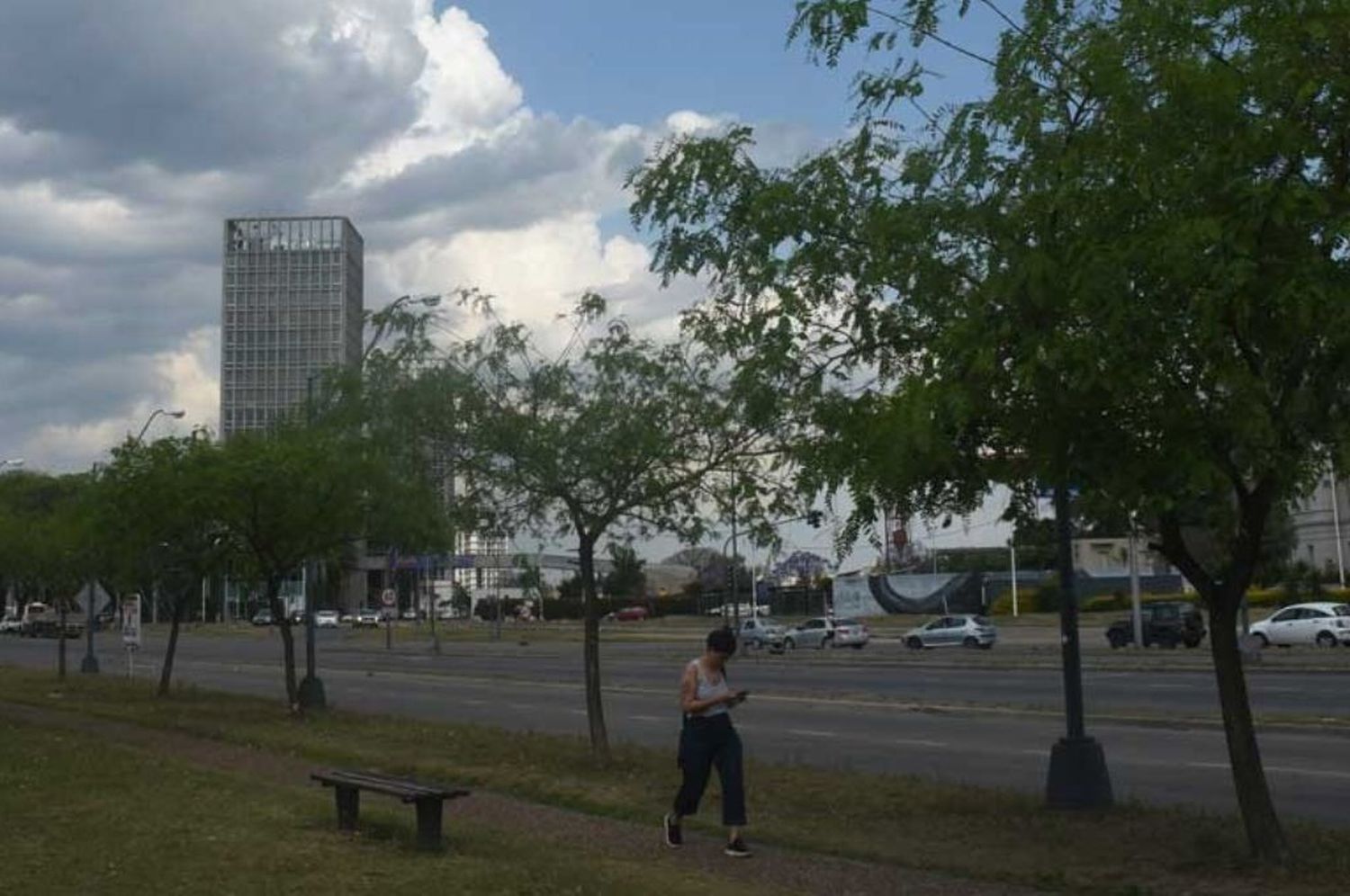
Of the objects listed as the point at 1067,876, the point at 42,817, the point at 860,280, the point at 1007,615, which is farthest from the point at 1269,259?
the point at 1007,615

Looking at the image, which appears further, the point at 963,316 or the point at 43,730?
the point at 43,730

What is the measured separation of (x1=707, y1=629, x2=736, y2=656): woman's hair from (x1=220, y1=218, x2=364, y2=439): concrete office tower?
38.2m

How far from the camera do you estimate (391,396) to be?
1648 cm

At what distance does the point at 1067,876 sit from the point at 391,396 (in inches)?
352

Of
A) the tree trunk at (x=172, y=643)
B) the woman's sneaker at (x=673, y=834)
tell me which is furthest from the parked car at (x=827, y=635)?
the woman's sneaker at (x=673, y=834)

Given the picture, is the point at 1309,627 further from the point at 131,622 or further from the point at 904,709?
the point at 131,622

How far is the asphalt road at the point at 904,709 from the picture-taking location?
17000 millimetres

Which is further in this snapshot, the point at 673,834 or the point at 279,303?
the point at 279,303

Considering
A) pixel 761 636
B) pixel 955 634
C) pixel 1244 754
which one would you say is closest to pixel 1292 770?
pixel 1244 754

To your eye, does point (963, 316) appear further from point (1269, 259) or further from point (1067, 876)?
point (1067, 876)

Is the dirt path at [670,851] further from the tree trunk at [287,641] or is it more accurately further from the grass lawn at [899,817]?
the tree trunk at [287,641]

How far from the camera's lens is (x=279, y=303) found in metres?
65.2

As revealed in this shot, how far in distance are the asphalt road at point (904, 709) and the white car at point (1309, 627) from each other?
1143cm

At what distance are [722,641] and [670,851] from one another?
1.48 meters
